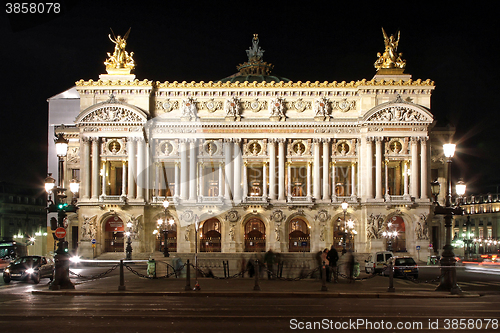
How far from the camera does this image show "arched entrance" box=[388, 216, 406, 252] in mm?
64375

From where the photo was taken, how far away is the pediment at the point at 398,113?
211 ft

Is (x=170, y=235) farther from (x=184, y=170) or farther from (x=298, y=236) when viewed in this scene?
(x=298, y=236)

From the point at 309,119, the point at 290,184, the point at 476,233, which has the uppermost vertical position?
the point at 309,119

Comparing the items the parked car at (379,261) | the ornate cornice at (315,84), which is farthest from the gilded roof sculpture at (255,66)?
the parked car at (379,261)

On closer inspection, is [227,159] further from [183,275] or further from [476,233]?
[476,233]

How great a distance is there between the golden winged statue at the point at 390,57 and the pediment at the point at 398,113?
207 inches

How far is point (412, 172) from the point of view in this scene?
212ft

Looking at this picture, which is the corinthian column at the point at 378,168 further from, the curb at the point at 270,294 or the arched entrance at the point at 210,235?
the curb at the point at 270,294

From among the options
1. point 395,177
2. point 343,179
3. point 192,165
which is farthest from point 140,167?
point 395,177

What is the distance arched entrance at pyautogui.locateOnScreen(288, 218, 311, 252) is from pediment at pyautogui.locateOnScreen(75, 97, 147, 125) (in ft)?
69.7

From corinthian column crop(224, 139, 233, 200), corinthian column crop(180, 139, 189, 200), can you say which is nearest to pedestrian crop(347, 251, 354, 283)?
corinthian column crop(224, 139, 233, 200)

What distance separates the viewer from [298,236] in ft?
219

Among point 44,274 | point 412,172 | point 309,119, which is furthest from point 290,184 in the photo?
point 44,274

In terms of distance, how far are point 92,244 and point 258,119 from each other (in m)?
23.5
